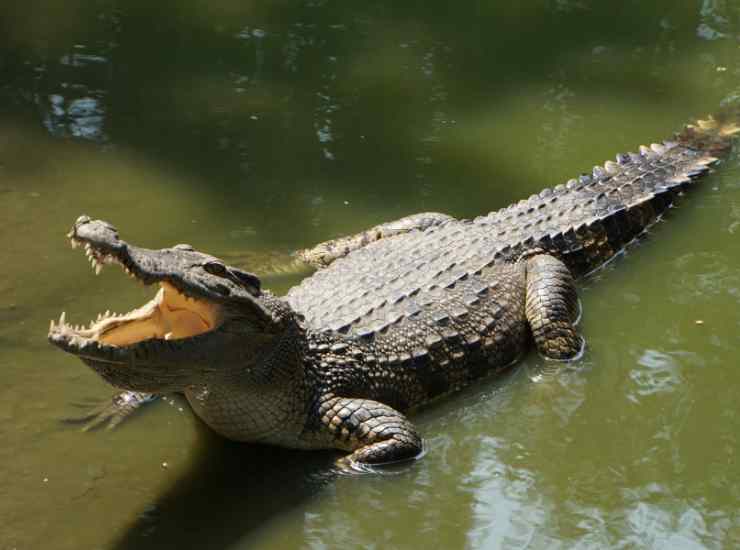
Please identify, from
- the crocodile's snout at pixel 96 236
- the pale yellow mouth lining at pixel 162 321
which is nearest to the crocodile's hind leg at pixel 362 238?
the pale yellow mouth lining at pixel 162 321

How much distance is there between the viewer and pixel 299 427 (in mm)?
4809

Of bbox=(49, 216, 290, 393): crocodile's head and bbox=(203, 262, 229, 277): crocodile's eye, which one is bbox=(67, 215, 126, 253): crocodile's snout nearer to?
bbox=(49, 216, 290, 393): crocodile's head

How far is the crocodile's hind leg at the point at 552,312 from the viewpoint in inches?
218

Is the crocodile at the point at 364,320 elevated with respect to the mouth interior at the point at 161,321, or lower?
lower

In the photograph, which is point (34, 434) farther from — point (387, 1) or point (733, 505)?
point (387, 1)

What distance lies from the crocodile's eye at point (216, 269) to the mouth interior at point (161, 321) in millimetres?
134

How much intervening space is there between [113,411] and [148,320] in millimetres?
778

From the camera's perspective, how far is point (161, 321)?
14.8ft

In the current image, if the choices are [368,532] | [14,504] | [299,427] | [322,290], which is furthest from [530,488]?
[14,504]

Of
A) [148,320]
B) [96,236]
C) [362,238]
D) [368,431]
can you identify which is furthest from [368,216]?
[96,236]

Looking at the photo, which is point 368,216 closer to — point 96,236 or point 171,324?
point 171,324

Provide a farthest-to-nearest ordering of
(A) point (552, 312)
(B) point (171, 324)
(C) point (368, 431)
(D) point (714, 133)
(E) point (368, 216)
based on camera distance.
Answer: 1. (D) point (714, 133)
2. (E) point (368, 216)
3. (A) point (552, 312)
4. (C) point (368, 431)
5. (B) point (171, 324)

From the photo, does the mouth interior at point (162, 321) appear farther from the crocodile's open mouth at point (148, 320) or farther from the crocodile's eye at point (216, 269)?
the crocodile's eye at point (216, 269)

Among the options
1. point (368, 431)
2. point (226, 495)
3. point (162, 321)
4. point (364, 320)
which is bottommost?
point (226, 495)
